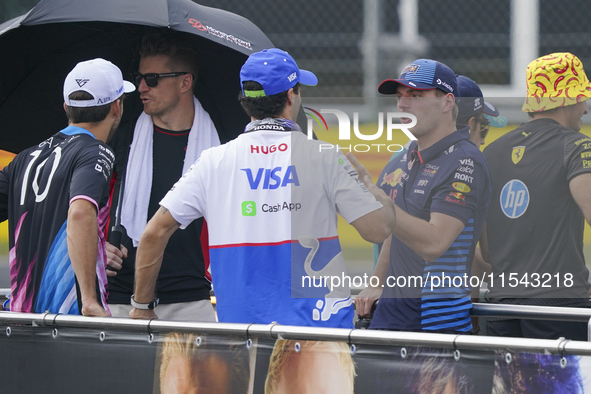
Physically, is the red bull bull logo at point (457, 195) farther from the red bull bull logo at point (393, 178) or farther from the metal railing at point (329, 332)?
the metal railing at point (329, 332)

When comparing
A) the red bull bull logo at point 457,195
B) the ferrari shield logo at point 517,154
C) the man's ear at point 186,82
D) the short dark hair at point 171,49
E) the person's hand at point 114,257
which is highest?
the short dark hair at point 171,49

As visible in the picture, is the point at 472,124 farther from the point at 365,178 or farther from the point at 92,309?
the point at 92,309

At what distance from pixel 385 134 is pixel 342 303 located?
0.67 m

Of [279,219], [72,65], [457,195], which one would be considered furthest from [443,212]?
[72,65]

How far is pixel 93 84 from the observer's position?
2.84 m

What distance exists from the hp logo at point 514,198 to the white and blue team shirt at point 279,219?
71 cm

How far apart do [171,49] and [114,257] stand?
0.99 meters

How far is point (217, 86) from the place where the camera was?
365cm

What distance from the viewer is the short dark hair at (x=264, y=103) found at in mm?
2584

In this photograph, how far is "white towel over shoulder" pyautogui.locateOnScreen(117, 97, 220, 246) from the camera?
3.20 metres

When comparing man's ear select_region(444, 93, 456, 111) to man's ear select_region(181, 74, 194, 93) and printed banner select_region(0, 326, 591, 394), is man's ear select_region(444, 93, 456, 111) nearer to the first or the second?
printed banner select_region(0, 326, 591, 394)

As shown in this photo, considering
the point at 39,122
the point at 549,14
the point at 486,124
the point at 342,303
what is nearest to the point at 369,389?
the point at 342,303

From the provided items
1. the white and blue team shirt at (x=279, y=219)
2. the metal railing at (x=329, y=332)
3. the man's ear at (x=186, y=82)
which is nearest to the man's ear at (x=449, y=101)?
the white and blue team shirt at (x=279, y=219)

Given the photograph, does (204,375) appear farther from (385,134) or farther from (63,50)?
(63,50)
